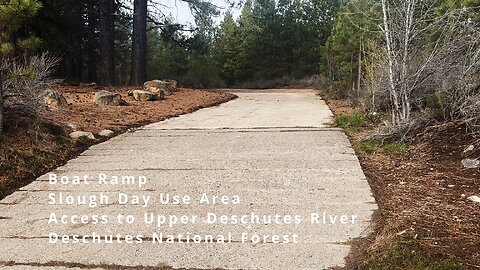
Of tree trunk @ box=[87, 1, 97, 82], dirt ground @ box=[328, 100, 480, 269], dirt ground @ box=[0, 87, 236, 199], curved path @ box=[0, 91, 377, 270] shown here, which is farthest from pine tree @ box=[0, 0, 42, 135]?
tree trunk @ box=[87, 1, 97, 82]

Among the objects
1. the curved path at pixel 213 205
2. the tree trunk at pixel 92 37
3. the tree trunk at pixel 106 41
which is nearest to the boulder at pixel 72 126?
the curved path at pixel 213 205

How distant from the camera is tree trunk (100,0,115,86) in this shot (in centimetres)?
1507

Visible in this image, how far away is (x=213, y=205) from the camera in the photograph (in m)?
3.68

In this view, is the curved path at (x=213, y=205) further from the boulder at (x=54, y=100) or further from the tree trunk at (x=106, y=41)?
the tree trunk at (x=106, y=41)

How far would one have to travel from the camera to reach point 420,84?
5.78 metres

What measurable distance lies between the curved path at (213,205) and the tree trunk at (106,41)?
9.93 metres

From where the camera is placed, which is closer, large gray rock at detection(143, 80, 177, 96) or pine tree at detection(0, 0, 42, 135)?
pine tree at detection(0, 0, 42, 135)

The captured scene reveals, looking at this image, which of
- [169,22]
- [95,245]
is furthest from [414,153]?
[169,22]

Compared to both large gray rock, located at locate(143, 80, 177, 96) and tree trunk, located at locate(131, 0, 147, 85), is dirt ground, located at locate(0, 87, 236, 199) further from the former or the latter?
tree trunk, located at locate(131, 0, 147, 85)

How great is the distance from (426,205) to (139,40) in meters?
14.2

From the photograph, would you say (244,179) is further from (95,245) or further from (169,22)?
(169,22)

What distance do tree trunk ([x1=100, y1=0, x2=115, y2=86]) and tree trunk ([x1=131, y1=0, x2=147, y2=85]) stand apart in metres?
0.88

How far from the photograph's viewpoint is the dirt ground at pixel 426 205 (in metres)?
2.61

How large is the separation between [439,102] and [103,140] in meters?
4.56
